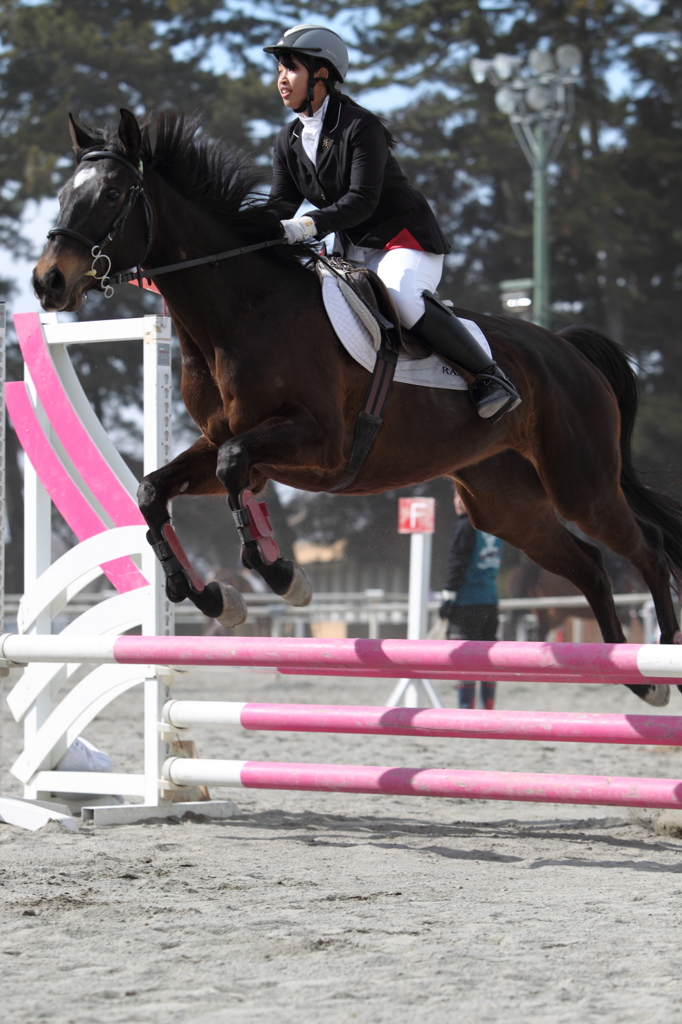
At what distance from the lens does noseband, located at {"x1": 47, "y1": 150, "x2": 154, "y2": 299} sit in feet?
11.1

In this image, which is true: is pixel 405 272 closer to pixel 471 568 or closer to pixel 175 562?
pixel 175 562

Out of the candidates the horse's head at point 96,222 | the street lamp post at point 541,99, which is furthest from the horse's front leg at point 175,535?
the street lamp post at point 541,99

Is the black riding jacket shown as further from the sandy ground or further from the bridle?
the sandy ground

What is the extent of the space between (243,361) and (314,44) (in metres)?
1.10

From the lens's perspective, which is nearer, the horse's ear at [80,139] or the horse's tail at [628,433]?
the horse's ear at [80,139]

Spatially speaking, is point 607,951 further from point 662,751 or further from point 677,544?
point 662,751

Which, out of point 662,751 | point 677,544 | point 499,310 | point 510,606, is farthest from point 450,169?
point 677,544

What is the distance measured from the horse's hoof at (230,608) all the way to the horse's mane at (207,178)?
1.14 metres

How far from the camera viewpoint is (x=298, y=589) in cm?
374

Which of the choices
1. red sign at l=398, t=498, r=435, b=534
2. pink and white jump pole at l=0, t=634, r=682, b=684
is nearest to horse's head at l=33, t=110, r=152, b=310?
pink and white jump pole at l=0, t=634, r=682, b=684

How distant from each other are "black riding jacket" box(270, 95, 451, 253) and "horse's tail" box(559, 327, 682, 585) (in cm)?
102

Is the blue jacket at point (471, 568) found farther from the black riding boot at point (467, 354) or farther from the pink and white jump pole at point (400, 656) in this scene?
the black riding boot at point (467, 354)

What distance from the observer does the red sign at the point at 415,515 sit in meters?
7.50

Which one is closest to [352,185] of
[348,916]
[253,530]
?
[253,530]
